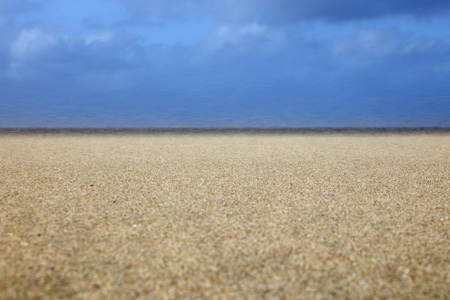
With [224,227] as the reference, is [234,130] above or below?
above

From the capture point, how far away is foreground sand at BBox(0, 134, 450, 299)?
2.59 meters

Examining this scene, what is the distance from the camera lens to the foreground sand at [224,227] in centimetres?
259

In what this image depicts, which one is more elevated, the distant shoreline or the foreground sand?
A: the distant shoreline

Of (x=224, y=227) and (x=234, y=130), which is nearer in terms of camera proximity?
(x=224, y=227)

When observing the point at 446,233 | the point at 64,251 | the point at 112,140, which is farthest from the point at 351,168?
the point at 112,140

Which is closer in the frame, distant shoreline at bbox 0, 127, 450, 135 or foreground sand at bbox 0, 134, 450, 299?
foreground sand at bbox 0, 134, 450, 299

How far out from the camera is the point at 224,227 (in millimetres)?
3545

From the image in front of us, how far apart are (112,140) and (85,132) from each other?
1.94 meters

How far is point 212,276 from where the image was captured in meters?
2.68

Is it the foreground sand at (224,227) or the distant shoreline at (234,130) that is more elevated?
the distant shoreline at (234,130)

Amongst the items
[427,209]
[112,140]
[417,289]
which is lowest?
[417,289]

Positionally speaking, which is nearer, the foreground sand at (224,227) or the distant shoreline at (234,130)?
the foreground sand at (224,227)

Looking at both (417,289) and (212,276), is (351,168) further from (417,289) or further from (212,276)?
(212,276)

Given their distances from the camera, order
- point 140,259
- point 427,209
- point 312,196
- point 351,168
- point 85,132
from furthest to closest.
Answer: point 85,132 → point 351,168 → point 312,196 → point 427,209 → point 140,259
